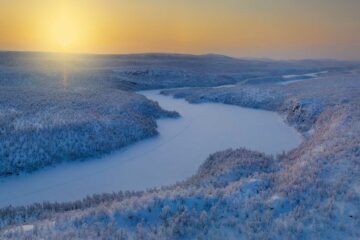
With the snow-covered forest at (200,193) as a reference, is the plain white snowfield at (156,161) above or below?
below

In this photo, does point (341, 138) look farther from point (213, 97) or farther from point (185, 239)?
point (213, 97)

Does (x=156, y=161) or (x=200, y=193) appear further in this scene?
(x=156, y=161)

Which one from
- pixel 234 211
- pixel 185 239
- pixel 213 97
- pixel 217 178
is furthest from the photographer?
pixel 213 97

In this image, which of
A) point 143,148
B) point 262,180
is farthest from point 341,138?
point 143,148

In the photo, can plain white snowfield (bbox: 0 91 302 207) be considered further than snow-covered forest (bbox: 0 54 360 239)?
Yes

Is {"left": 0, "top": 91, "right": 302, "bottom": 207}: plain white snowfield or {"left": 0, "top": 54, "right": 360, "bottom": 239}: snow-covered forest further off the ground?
{"left": 0, "top": 54, "right": 360, "bottom": 239}: snow-covered forest

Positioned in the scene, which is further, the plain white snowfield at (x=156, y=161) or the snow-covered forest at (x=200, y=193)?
the plain white snowfield at (x=156, y=161)

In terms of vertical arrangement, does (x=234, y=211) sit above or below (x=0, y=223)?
above

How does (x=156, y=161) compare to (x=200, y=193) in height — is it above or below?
below
